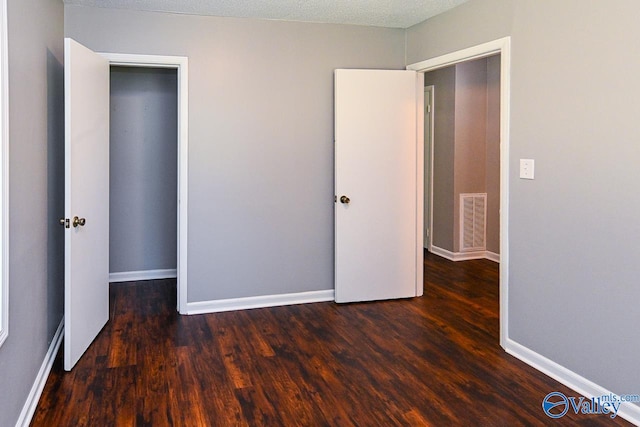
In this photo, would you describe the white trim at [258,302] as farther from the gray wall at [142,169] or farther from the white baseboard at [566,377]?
the white baseboard at [566,377]

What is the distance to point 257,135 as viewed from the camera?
430 centimetres

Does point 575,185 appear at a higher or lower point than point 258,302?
higher

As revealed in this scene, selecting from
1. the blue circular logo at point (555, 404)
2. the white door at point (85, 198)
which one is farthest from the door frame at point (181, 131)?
the blue circular logo at point (555, 404)

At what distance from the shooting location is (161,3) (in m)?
3.78

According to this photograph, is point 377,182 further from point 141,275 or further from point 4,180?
point 4,180

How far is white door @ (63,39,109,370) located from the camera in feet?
10.2

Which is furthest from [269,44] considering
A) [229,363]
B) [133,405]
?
[133,405]

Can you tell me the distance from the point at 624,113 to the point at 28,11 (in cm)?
286

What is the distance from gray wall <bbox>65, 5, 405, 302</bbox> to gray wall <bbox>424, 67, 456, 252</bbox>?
1.67m

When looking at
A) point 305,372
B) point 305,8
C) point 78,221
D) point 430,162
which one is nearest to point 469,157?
point 430,162

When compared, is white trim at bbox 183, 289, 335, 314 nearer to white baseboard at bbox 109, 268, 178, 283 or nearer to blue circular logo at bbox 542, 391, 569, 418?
white baseboard at bbox 109, 268, 178, 283

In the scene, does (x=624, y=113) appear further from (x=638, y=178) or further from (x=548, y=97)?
(x=548, y=97)

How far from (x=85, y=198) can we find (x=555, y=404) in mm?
2876

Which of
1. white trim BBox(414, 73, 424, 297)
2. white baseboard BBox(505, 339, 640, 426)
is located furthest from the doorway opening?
white baseboard BBox(505, 339, 640, 426)
